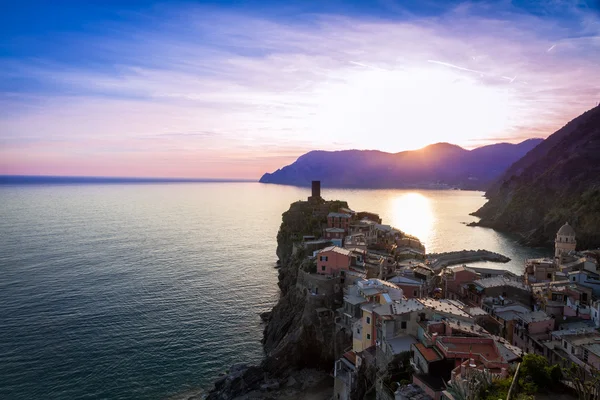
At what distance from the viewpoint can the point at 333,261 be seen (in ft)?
128

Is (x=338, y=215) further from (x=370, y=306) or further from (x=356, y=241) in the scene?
(x=370, y=306)

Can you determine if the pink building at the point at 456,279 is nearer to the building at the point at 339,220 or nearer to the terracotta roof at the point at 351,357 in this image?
the terracotta roof at the point at 351,357

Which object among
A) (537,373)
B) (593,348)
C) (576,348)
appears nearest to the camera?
(537,373)

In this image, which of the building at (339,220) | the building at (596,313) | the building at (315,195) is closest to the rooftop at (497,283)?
the building at (596,313)

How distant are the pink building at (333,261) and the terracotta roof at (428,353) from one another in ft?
56.1

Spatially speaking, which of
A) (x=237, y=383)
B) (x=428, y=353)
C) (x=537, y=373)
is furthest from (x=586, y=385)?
(x=237, y=383)

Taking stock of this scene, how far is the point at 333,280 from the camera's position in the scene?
1489 inches

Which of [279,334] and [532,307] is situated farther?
[279,334]

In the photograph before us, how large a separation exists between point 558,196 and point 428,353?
10239cm

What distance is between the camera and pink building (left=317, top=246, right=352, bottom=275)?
38844mm

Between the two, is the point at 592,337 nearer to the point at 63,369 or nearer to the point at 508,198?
the point at 63,369

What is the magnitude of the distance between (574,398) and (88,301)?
163ft

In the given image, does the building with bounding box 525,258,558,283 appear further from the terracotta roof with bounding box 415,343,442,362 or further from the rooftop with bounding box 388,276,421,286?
the terracotta roof with bounding box 415,343,442,362

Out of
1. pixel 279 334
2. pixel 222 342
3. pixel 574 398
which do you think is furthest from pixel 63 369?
pixel 574 398
